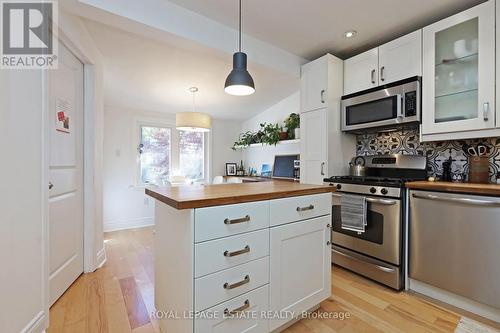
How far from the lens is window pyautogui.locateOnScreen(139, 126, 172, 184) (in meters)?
4.12

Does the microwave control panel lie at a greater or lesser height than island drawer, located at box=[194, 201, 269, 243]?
greater

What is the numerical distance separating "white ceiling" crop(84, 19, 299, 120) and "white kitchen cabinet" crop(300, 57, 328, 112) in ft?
1.10

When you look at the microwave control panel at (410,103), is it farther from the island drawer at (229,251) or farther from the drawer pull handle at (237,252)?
the drawer pull handle at (237,252)

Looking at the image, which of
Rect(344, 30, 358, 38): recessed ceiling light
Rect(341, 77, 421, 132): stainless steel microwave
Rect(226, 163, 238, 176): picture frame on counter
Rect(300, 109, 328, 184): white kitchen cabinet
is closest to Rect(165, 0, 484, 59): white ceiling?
Rect(344, 30, 358, 38): recessed ceiling light

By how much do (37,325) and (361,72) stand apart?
11.4 feet

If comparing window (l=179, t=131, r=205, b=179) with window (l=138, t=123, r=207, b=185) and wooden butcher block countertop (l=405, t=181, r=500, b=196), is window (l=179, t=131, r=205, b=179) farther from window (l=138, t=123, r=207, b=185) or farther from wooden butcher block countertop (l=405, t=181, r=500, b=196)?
wooden butcher block countertop (l=405, t=181, r=500, b=196)

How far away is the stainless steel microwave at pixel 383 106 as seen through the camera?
2125 mm

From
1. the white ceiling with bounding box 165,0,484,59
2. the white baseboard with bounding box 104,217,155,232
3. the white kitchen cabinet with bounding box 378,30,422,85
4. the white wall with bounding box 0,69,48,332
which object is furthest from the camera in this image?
the white baseboard with bounding box 104,217,155,232

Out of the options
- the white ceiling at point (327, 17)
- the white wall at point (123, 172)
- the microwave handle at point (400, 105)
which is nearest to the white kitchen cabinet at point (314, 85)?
the white ceiling at point (327, 17)

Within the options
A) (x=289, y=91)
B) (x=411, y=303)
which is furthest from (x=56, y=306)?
(x=289, y=91)

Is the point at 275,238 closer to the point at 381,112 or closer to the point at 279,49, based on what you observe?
the point at 381,112

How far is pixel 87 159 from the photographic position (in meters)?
2.26

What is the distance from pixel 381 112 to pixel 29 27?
2.89 meters

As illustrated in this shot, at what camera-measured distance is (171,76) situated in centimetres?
299
